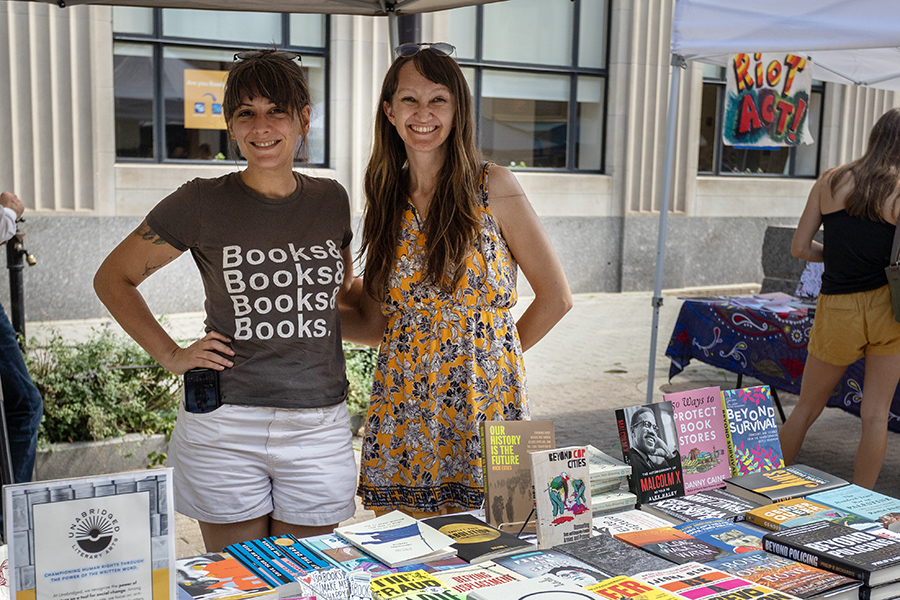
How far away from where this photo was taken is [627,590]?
1657 mm

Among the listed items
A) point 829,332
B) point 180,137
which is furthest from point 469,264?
point 180,137

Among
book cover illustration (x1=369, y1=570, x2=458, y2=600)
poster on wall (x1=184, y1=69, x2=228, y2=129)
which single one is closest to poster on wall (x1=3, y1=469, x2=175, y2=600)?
book cover illustration (x1=369, y1=570, x2=458, y2=600)

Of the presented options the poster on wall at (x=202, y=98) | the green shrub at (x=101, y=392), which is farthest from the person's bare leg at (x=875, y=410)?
the poster on wall at (x=202, y=98)

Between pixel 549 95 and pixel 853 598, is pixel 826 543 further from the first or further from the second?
pixel 549 95

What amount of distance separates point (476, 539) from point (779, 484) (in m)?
1.00

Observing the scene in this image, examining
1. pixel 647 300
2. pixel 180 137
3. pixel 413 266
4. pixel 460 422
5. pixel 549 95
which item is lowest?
pixel 647 300

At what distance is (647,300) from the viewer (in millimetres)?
12023

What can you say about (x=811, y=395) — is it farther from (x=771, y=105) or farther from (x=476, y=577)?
(x=476, y=577)

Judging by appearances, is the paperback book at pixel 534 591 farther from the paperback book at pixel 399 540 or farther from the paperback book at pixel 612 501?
the paperback book at pixel 612 501

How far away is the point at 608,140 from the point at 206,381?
36.3 feet

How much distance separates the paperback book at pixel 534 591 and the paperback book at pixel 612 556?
15 centimetres

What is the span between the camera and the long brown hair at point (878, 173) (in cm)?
416

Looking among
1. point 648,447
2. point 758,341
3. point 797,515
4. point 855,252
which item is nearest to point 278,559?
point 648,447

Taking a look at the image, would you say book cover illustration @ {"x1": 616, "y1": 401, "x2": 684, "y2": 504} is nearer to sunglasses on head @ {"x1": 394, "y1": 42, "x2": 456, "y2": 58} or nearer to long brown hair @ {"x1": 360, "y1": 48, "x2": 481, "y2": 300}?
long brown hair @ {"x1": 360, "y1": 48, "x2": 481, "y2": 300}
